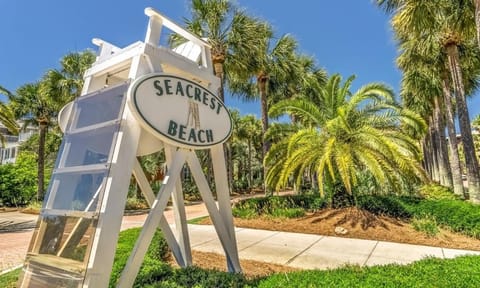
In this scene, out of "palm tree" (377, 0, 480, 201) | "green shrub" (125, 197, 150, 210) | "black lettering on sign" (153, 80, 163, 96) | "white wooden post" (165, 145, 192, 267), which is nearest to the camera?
"black lettering on sign" (153, 80, 163, 96)

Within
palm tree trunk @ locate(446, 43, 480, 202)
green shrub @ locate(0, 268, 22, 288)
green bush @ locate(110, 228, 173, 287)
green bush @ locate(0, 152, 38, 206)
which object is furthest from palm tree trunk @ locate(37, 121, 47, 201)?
palm tree trunk @ locate(446, 43, 480, 202)

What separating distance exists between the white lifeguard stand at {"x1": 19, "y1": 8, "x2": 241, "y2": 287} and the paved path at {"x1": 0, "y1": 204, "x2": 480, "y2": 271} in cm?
304

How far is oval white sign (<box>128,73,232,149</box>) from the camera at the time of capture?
2.86 metres

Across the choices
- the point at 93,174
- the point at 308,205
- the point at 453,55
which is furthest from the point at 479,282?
the point at 453,55

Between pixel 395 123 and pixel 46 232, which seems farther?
pixel 395 123

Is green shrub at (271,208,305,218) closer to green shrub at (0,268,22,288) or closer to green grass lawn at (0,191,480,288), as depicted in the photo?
green grass lawn at (0,191,480,288)

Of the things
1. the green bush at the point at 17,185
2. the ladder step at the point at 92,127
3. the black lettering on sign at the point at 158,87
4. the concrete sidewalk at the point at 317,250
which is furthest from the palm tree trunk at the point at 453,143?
the green bush at the point at 17,185

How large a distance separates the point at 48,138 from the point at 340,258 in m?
29.4

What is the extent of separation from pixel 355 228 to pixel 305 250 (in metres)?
2.66

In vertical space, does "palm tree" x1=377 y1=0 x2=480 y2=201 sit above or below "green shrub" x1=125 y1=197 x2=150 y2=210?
above

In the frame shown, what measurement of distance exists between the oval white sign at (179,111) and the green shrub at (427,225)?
23.3 ft

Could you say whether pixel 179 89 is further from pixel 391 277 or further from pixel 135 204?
pixel 135 204

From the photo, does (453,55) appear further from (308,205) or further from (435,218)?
(308,205)

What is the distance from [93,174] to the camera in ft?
9.24
